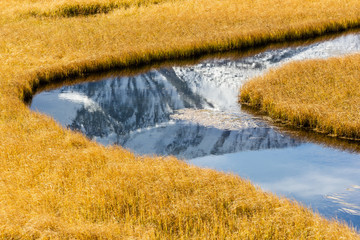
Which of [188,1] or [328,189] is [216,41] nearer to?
[188,1]

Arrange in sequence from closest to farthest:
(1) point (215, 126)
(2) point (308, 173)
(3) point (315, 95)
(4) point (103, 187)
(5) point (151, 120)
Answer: (4) point (103, 187) < (2) point (308, 173) < (1) point (215, 126) < (3) point (315, 95) < (5) point (151, 120)

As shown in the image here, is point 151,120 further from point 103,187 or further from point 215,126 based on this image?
point 103,187

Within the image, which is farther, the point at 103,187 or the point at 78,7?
the point at 78,7

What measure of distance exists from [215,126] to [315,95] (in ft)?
8.11

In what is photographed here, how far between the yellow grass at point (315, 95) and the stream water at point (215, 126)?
0.48 meters

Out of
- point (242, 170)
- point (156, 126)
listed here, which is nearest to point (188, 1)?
point (156, 126)

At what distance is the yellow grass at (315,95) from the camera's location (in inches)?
399

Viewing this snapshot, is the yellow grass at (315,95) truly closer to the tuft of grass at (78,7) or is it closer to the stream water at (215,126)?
the stream water at (215,126)

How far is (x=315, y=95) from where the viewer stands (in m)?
11.6

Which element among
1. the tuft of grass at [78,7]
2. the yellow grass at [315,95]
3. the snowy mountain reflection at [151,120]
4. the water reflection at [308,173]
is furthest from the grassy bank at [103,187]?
the tuft of grass at [78,7]

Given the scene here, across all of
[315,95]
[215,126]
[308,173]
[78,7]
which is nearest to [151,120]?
[215,126]

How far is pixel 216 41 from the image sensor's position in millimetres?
17766

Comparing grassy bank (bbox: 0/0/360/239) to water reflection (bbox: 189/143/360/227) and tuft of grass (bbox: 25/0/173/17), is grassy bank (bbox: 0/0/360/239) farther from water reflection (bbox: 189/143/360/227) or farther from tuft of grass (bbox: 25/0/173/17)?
tuft of grass (bbox: 25/0/173/17)

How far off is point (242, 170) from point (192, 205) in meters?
2.56
